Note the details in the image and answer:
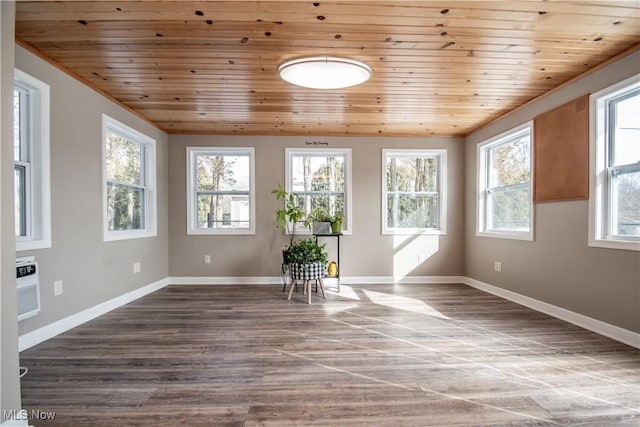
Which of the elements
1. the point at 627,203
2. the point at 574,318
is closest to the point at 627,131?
the point at 627,203

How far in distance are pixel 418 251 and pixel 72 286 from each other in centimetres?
430

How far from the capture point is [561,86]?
3129mm

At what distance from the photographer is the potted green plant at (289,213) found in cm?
451

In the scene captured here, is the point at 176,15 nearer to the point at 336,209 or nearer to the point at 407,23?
the point at 407,23

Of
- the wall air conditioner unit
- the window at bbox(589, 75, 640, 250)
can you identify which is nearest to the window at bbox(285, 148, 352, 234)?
the window at bbox(589, 75, 640, 250)

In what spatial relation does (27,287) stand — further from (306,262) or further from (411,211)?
(411,211)

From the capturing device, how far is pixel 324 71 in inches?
102

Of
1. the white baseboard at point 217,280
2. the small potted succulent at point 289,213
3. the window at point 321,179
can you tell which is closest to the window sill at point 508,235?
the window at point 321,179

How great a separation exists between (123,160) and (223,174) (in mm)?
1404

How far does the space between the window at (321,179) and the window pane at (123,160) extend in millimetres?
2094

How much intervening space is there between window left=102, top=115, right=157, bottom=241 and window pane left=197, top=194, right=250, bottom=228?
0.73m

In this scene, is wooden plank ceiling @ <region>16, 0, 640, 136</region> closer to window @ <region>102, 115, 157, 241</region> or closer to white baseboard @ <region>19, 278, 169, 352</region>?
window @ <region>102, 115, 157, 241</region>

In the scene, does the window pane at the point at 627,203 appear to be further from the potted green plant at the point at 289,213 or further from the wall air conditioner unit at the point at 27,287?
the wall air conditioner unit at the point at 27,287

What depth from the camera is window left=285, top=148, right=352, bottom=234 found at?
16.4ft
